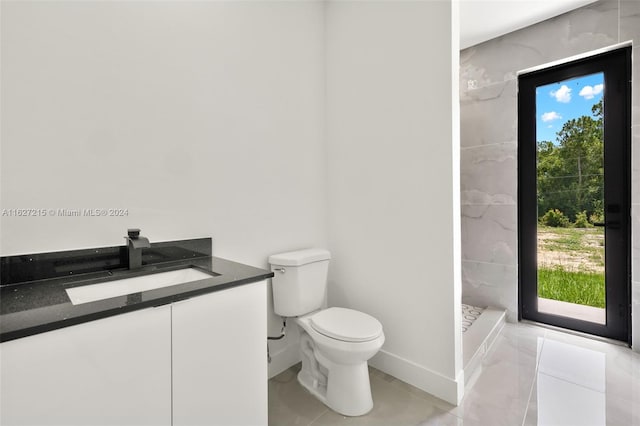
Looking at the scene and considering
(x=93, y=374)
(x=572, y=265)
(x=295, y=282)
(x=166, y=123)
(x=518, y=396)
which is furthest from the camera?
(x=572, y=265)

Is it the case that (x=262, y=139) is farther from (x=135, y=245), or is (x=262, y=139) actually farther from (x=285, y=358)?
(x=285, y=358)

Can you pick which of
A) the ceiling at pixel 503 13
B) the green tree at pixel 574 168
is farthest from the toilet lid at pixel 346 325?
the ceiling at pixel 503 13

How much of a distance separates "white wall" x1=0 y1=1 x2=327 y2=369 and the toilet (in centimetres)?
19

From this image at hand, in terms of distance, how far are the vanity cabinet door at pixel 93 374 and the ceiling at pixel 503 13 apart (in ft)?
9.38

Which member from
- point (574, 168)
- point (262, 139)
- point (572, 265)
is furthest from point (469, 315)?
point (262, 139)

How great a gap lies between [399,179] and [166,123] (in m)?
1.33

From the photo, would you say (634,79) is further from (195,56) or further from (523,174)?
(195,56)

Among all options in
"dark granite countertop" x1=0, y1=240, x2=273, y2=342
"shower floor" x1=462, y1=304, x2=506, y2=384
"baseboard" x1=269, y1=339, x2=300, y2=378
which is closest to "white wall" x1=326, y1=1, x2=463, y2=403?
"shower floor" x1=462, y1=304, x2=506, y2=384

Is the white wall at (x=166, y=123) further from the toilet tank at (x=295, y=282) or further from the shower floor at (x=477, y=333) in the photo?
the shower floor at (x=477, y=333)

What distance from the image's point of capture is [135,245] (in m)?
1.25

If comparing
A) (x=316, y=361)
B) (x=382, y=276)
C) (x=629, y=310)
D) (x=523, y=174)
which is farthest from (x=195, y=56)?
(x=629, y=310)

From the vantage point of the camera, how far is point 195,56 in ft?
5.26

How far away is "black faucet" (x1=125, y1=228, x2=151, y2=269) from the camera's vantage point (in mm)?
1265

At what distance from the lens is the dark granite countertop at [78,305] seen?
2.56ft
